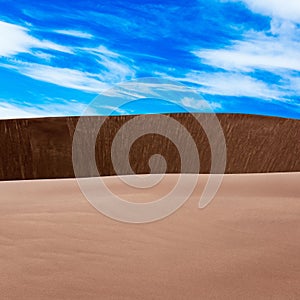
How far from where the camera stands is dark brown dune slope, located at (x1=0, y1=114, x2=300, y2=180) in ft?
15.4

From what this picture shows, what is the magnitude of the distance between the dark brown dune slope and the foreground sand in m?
2.64

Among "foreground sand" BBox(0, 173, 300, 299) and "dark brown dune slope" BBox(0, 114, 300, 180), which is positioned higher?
"dark brown dune slope" BBox(0, 114, 300, 180)

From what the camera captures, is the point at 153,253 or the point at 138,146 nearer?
the point at 153,253

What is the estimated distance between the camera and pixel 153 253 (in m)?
1.21

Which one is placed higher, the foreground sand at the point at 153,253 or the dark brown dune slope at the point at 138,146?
the dark brown dune slope at the point at 138,146

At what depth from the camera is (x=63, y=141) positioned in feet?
15.5

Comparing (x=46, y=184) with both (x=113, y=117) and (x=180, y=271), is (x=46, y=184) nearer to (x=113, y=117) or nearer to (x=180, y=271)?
(x=113, y=117)

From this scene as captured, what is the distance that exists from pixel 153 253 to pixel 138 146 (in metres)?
3.51

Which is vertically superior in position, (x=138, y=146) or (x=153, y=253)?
(x=138, y=146)

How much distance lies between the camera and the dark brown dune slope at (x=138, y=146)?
4.68 metres

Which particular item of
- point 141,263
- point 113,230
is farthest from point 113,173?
point 141,263

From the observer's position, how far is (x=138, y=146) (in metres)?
4.70

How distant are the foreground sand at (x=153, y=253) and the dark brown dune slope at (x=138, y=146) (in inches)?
104

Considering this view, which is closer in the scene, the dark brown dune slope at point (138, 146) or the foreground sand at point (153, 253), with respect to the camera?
the foreground sand at point (153, 253)
